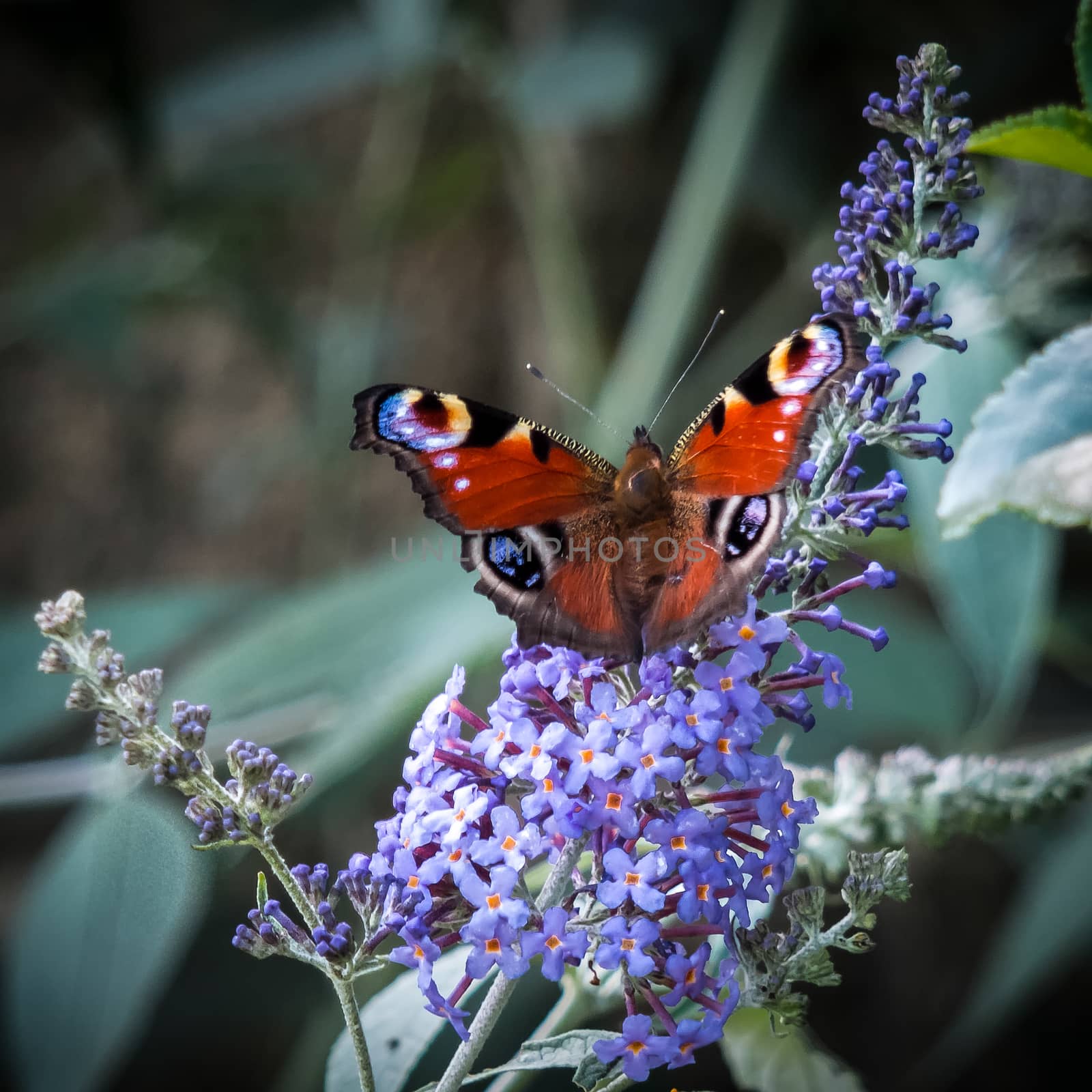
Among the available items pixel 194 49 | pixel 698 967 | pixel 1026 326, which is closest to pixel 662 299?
pixel 1026 326

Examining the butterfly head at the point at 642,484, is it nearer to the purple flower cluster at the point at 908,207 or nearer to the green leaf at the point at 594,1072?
the purple flower cluster at the point at 908,207

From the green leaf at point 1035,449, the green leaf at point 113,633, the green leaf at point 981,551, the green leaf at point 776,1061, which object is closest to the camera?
the green leaf at point 1035,449

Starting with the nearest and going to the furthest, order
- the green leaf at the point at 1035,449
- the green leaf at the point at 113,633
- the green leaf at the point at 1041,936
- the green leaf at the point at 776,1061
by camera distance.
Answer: the green leaf at the point at 1035,449 < the green leaf at the point at 776,1061 < the green leaf at the point at 1041,936 < the green leaf at the point at 113,633

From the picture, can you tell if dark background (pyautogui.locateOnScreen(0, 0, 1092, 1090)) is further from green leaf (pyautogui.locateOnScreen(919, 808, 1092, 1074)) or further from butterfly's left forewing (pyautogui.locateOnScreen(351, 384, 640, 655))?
butterfly's left forewing (pyautogui.locateOnScreen(351, 384, 640, 655))

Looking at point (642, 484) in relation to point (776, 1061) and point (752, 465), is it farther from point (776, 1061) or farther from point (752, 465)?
point (776, 1061)

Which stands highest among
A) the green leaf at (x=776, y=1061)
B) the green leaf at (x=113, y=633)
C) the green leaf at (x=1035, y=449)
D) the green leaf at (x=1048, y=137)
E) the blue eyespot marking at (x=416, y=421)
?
the green leaf at (x=113, y=633)

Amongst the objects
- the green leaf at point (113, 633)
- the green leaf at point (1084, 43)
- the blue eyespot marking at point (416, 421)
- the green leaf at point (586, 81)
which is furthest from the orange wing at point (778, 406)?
the green leaf at point (586, 81)
